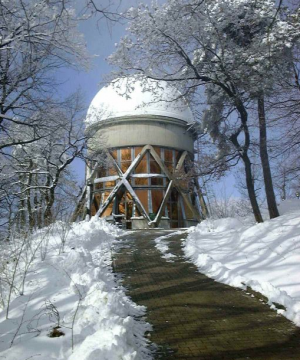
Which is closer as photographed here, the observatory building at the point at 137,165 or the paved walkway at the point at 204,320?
the paved walkway at the point at 204,320

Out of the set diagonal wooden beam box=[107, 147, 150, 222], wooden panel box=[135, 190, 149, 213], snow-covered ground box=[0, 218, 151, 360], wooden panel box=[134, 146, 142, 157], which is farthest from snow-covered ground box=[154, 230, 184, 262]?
wooden panel box=[134, 146, 142, 157]

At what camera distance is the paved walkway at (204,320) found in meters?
4.08

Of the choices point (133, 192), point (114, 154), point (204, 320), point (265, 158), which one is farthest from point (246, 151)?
point (114, 154)

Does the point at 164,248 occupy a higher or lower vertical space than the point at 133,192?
lower

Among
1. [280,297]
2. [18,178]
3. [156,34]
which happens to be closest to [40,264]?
[280,297]

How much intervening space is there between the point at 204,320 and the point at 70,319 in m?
1.94

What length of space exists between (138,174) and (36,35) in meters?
19.0

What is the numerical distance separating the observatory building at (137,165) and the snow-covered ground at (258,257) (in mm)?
13211

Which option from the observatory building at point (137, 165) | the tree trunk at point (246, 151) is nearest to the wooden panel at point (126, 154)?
the observatory building at point (137, 165)

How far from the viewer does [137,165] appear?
2644 cm

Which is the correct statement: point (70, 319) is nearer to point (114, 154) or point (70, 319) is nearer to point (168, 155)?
point (114, 154)

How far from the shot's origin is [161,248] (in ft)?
38.1

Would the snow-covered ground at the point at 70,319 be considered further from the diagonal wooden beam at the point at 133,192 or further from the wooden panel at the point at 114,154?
the wooden panel at the point at 114,154

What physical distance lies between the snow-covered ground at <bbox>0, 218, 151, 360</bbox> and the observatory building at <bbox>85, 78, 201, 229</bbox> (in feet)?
59.8
